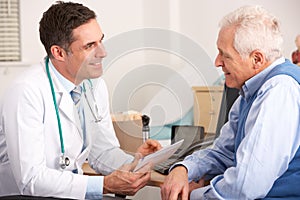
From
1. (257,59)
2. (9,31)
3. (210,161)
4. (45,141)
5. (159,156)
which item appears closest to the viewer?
(257,59)

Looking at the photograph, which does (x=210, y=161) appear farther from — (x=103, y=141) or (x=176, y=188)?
(x=103, y=141)

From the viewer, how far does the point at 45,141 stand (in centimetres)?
195

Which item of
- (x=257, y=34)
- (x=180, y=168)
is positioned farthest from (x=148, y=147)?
(x=257, y=34)

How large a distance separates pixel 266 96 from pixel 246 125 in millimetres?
107

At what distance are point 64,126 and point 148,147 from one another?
1.22ft

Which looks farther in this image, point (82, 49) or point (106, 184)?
point (82, 49)

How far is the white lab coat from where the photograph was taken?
72.2 inches

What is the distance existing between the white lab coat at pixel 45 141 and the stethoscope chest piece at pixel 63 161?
3 centimetres

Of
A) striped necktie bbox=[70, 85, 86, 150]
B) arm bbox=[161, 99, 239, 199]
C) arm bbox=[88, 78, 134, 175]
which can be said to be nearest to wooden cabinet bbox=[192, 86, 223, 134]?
arm bbox=[161, 99, 239, 199]

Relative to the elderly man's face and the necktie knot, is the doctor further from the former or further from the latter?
the elderly man's face

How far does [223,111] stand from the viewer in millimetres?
2045

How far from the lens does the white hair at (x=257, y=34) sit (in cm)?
155

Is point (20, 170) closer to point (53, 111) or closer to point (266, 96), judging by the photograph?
point (53, 111)

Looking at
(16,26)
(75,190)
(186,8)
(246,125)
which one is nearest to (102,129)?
(75,190)
